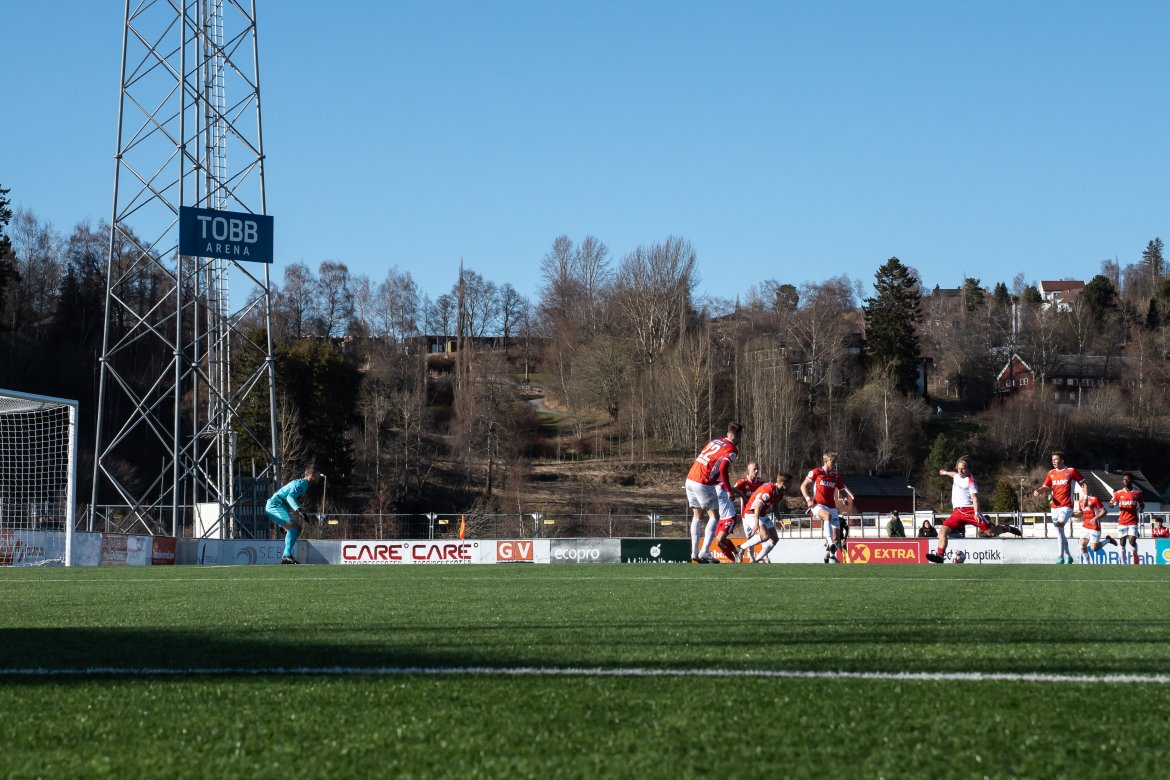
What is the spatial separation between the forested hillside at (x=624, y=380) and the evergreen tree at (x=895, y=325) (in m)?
0.21

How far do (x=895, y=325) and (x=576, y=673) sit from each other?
96.7 metres

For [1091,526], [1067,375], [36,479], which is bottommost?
[1091,526]

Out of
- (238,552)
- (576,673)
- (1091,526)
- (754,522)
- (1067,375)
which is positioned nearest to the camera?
(576,673)

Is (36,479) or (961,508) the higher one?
(36,479)

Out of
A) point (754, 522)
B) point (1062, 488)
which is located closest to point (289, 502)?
point (754, 522)

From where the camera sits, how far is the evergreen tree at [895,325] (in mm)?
96625

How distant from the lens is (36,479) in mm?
28625

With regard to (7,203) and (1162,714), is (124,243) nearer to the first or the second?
(7,203)

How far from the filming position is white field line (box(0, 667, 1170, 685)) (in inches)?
191

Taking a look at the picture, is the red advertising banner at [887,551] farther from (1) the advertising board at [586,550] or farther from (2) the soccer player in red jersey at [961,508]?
(2) the soccer player in red jersey at [961,508]

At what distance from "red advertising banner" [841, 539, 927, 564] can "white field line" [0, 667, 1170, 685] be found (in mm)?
28409

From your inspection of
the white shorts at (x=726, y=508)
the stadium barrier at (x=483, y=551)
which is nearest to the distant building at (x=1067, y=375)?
the stadium barrier at (x=483, y=551)

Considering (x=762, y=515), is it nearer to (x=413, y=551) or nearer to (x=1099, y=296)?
(x=413, y=551)

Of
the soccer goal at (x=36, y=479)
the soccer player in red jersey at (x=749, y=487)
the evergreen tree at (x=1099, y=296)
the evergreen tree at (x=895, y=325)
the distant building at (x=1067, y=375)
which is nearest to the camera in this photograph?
the soccer player in red jersey at (x=749, y=487)
